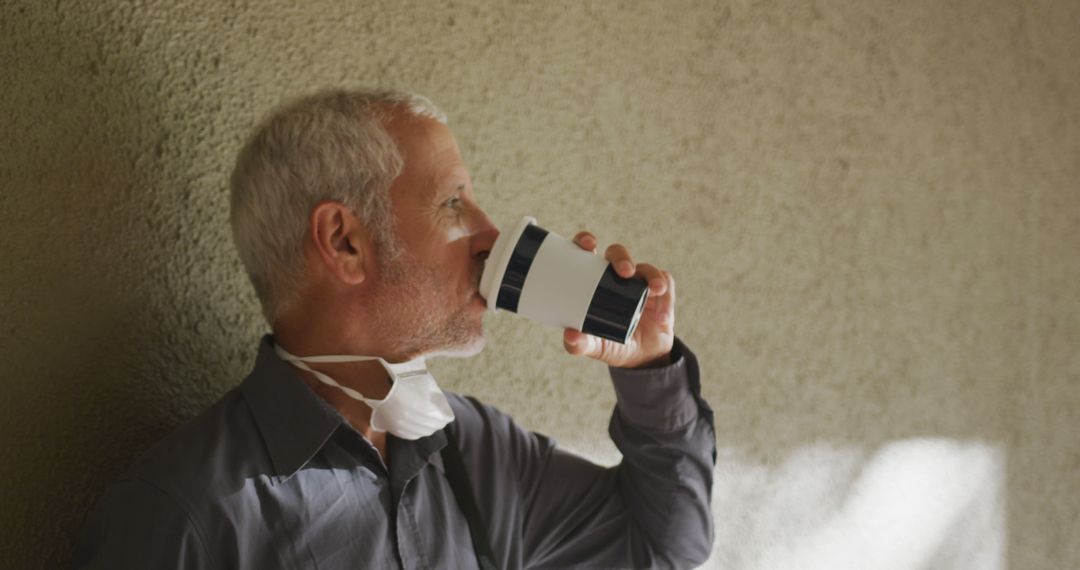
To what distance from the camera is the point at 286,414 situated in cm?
113

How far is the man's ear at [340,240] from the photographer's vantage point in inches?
45.8

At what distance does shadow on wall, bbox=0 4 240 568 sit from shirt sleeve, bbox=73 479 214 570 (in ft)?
0.53

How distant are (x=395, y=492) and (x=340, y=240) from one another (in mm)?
305

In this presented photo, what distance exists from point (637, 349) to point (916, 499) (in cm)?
101

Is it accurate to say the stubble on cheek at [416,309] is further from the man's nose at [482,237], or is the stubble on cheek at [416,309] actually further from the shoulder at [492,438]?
the shoulder at [492,438]

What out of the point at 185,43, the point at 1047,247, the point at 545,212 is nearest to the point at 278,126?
the point at 185,43

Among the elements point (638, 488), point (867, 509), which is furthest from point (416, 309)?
point (867, 509)

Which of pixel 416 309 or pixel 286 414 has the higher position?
pixel 416 309

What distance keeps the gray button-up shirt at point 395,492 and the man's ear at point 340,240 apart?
13 centimetres

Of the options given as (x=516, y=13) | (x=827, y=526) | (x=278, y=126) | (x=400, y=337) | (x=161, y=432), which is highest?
(x=516, y=13)

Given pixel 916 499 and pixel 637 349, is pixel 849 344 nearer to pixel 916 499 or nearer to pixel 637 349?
pixel 916 499

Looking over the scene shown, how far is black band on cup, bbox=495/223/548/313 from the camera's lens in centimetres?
110

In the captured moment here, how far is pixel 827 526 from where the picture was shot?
1925 mm

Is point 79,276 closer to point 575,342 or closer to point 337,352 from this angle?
point 337,352
